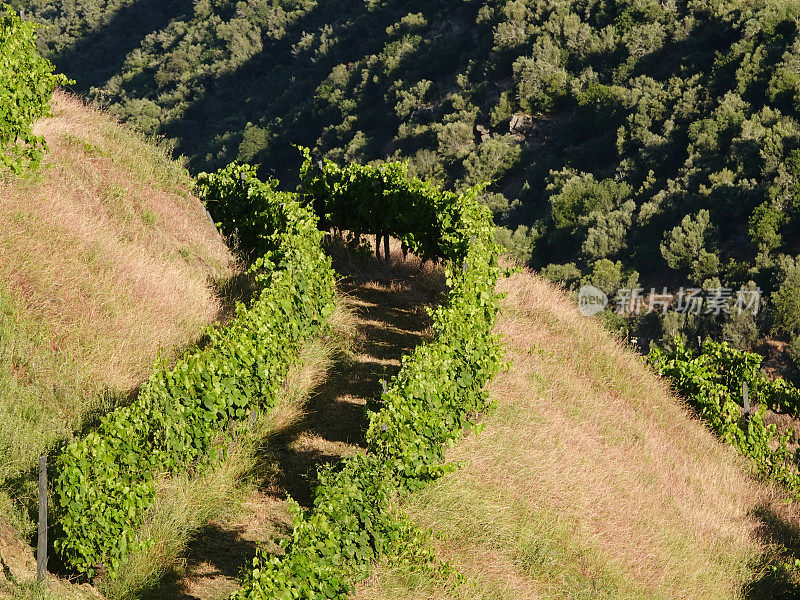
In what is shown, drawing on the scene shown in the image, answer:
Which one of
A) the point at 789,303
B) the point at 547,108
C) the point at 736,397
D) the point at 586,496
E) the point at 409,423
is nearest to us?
the point at 409,423

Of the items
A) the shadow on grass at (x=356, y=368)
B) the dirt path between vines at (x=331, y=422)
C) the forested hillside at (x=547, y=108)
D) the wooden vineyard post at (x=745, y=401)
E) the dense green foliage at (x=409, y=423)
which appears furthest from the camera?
the forested hillside at (x=547, y=108)

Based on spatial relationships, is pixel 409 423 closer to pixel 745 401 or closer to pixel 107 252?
pixel 107 252

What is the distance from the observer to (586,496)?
9828 mm

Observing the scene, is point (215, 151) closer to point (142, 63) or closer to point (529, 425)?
point (142, 63)

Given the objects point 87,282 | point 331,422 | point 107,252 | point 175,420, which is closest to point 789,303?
point 331,422

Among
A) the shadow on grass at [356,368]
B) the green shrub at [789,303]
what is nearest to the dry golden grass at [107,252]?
the shadow on grass at [356,368]

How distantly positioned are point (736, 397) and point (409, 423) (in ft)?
37.7

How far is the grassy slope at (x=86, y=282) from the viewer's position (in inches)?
322

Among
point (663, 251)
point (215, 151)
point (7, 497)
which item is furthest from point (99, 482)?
point (215, 151)

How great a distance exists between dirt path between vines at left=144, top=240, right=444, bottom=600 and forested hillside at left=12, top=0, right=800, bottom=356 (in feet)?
58.3

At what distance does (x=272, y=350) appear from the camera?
9.04m

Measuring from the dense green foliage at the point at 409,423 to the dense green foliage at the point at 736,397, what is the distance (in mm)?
6874

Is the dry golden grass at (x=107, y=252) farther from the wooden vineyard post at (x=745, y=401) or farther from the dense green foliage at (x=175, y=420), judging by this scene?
the wooden vineyard post at (x=745, y=401)

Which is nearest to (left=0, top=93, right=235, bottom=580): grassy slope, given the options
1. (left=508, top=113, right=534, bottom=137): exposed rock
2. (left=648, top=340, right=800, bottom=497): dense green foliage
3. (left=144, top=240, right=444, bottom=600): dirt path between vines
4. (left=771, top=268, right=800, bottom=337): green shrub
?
(left=144, top=240, right=444, bottom=600): dirt path between vines
